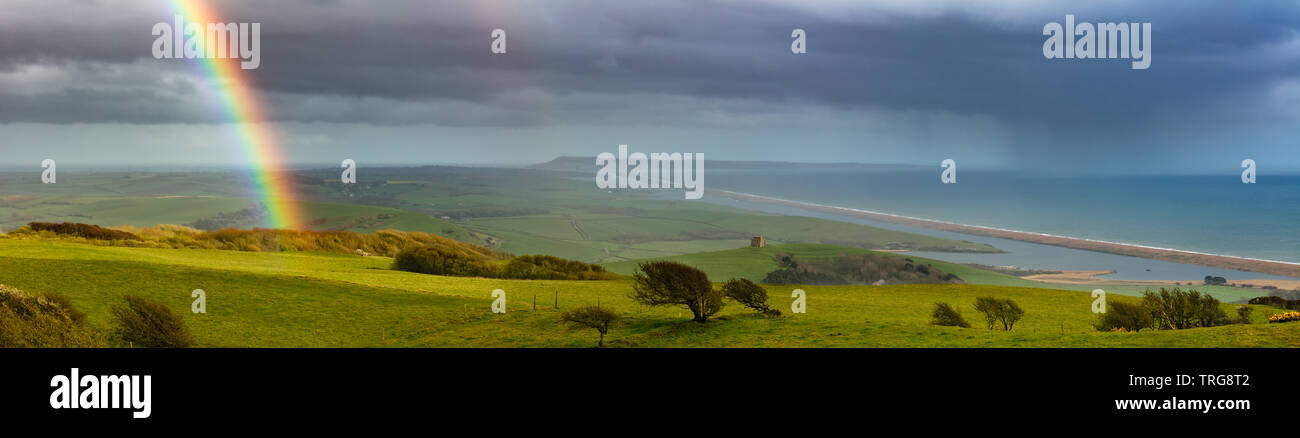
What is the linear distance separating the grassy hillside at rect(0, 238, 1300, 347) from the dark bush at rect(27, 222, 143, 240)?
51.8 feet

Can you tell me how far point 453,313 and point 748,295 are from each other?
15578mm

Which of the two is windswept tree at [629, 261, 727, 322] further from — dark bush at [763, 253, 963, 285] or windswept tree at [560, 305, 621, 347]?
dark bush at [763, 253, 963, 285]

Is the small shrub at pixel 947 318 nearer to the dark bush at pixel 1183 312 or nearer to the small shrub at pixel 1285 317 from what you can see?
the dark bush at pixel 1183 312

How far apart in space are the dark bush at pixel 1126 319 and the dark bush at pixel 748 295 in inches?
654

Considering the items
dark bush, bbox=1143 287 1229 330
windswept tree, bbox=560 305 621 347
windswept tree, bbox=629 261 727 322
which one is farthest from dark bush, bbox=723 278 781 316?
dark bush, bbox=1143 287 1229 330

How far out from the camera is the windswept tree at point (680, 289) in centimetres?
4003

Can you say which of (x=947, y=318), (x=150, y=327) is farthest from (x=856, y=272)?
(x=150, y=327)

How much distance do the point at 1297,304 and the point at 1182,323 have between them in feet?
96.3

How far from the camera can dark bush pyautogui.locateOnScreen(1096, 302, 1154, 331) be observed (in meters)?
40.9

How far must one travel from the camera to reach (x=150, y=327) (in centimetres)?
3500

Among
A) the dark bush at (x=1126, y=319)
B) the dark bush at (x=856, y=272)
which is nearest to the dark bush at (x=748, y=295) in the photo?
the dark bush at (x=1126, y=319)
